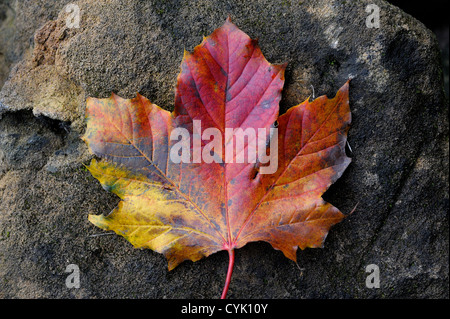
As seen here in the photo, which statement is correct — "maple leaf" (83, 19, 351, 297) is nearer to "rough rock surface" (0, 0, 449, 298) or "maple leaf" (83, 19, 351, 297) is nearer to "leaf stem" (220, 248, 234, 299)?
"leaf stem" (220, 248, 234, 299)

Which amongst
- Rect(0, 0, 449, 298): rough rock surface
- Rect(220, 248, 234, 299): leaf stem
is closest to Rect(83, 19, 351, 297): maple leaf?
Rect(220, 248, 234, 299): leaf stem

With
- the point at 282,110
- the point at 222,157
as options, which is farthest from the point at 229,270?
the point at 282,110

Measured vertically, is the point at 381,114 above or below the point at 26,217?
above

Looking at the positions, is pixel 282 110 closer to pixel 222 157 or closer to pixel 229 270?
pixel 222 157

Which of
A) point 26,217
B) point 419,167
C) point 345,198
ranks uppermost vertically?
point 419,167

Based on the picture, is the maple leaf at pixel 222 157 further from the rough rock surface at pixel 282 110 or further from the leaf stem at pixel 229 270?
the rough rock surface at pixel 282 110

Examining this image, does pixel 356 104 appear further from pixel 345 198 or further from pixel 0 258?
pixel 0 258

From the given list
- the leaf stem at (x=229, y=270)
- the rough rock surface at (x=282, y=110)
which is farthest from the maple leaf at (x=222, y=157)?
the rough rock surface at (x=282, y=110)

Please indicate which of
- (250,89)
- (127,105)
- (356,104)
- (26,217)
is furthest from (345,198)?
(26,217)
